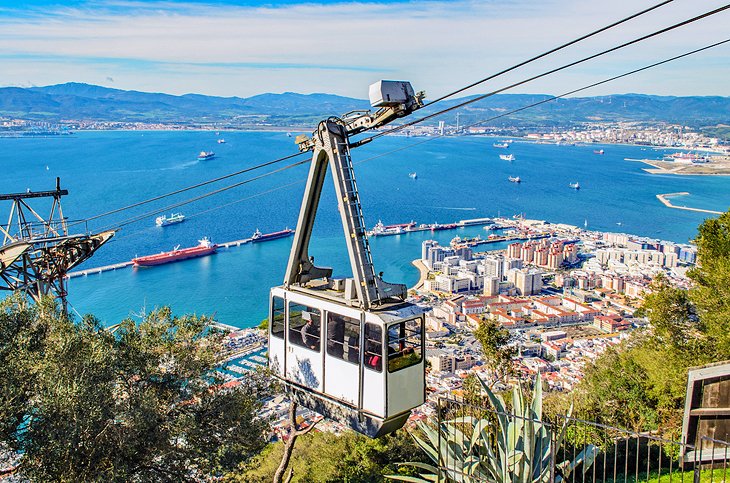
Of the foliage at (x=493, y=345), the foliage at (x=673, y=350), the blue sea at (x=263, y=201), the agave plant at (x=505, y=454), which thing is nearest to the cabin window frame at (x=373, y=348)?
the agave plant at (x=505, y=454)

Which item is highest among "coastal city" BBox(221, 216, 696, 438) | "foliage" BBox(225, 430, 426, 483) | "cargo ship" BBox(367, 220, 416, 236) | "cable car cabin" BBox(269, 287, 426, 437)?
"cable car cabin" BBox(269, 287, 426, 437)

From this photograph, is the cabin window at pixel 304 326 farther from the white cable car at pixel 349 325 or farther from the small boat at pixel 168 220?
the small boat at pixel 168 220

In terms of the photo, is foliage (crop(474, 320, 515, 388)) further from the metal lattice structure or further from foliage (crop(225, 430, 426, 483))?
the metal lattice structure

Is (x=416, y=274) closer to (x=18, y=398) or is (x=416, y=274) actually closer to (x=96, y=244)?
(x=96, y=244)

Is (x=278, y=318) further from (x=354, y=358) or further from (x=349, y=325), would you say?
(x=354, y=358)

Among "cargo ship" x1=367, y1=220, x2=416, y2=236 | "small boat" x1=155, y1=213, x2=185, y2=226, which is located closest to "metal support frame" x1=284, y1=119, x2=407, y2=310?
"cargo ship" x1=367, y1=220, x2=416, y2=236

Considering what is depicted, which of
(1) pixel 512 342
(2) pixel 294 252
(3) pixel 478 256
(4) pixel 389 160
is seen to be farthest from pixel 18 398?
(4) pixel 389 160
